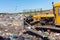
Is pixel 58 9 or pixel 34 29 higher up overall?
pixel 58 9

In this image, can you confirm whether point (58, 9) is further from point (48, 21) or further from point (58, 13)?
point (48, 21)

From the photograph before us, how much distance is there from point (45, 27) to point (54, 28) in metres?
0.70

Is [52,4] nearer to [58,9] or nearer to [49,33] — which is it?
[58,9]

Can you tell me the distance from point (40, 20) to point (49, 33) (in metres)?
1.36

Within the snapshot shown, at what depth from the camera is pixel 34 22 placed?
45.7 feet

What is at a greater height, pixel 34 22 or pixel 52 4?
pixel 52 4

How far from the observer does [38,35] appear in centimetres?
1220

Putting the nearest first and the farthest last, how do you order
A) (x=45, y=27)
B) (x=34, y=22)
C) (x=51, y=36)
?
(x=51, y=36) < (x=45, y=27) < (x=34, y=22)

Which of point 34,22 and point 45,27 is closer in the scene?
point 45,27

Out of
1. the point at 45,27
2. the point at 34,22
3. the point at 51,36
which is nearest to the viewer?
the point at 51,36

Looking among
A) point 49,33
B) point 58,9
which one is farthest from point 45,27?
point 58,9

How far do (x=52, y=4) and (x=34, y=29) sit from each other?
6.48ft

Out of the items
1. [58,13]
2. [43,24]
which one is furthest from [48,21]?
[58,13]

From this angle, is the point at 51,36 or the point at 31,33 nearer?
the point at 51,36
